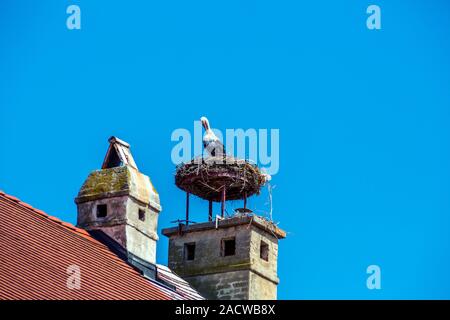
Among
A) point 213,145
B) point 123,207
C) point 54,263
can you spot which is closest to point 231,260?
point 123,207

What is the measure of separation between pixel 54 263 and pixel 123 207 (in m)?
6.15

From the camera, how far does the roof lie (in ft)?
88.5

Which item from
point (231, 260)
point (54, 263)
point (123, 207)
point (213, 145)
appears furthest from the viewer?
point (213, 145)

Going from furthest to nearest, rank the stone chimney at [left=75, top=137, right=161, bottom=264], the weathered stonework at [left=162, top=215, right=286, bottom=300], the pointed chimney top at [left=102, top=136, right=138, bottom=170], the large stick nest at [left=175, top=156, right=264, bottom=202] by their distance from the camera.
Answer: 1. the large stick nest at [left=175, top=156, right=264, bottom=202]
2. the weathered stonework at [left=162, top=215, right=286, bottom=300]
3. the pointed chimney top at [left=102, top=136, right=138, bottom=170]
4. the stone chimney at [left=75, top=137, right=161, bottom=264]

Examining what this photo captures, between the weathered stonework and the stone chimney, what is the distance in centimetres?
237

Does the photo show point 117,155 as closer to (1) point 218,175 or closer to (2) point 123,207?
(2) point 123,207

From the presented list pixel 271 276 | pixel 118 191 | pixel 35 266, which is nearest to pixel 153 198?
pixel 118 191

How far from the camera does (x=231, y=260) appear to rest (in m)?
37.4

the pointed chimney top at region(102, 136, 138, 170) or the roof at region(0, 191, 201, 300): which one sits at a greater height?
the pointed chimney top at region(102, 136, 138, 170)

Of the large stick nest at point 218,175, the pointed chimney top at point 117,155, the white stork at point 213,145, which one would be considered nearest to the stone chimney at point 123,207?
the pointed chimney top at point 117,155

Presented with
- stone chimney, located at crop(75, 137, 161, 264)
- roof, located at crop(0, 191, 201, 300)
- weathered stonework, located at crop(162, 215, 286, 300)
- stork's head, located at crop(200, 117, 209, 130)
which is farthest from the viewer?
stork's head, located at crop(200, 117, 209, 130)

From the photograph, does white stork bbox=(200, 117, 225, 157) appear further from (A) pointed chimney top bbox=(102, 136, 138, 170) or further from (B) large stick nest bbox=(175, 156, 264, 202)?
(A) pointed chimney top bbox=(102, 136, 138, 170)

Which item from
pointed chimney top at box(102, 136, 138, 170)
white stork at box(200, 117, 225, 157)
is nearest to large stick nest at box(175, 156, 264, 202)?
white stork at box(200, 117, 225, 157)
